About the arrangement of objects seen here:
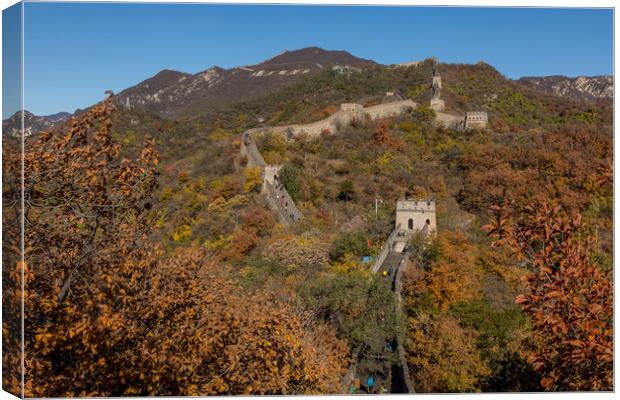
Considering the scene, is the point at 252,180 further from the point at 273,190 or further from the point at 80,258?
the point at 80,258

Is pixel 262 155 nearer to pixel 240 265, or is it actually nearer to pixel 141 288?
pixel 240 265

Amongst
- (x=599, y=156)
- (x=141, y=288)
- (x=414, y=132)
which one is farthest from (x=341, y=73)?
(x=141, y=288)

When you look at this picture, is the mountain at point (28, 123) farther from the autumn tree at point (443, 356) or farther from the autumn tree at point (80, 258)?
the autumn tree at point (443, 356)

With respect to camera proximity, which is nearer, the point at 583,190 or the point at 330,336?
the point at 330,336

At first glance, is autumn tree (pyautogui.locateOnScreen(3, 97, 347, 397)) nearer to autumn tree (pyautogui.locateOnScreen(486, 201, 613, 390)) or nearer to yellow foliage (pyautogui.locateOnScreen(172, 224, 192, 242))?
autumn tree (pyautogui.locateOnScreen(486, 201, 613, 390))

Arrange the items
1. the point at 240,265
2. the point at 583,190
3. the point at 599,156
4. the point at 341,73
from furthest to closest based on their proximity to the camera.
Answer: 1. the point at 341,73
2. the point at 599,156
3. the point at 583,190
4. the point at 240,265

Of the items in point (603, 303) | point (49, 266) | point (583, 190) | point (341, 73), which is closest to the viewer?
point (603, 303)

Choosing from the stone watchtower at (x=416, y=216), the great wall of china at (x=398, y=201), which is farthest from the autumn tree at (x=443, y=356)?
the stone watchtower at (x=416, y=216)
